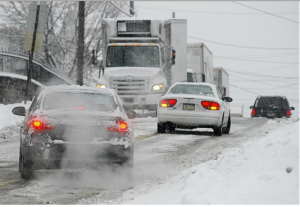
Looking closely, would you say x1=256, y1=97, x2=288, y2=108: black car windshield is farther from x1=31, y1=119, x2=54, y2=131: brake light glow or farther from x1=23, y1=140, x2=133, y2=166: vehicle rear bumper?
x1=31, y1=119, x2=54, y2=131: brake light glow

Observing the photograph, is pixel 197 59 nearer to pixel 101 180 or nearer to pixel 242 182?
pixel 101 180

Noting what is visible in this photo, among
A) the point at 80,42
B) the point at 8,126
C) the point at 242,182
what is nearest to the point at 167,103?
the point at 8,126

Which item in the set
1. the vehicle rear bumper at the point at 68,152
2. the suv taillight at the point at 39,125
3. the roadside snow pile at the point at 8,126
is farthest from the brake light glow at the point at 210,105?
the suv taillight at the point at 39,125

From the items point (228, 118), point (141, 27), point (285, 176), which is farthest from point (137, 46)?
point (285, 176)

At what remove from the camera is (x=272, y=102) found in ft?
111

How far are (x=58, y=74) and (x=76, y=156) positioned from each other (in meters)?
37.5

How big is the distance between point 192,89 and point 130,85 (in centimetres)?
742

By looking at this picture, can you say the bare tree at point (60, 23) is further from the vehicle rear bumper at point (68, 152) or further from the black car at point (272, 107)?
the vehicle rear bumper at point (68, 152)

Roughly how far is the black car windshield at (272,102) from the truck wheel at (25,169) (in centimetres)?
2550

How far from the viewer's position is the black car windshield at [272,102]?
33688 millimetres

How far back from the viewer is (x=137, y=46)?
25.7 metres

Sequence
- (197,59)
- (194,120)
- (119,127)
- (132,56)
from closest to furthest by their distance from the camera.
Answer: (119,127)
(194,120)
(132,56)
(197,59)

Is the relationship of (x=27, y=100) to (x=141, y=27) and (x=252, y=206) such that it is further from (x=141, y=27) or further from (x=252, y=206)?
(x=252, y=206)

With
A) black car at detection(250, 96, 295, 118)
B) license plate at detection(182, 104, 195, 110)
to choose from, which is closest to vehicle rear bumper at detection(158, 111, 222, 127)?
license plate at detection(182, 104, 195, 110)
